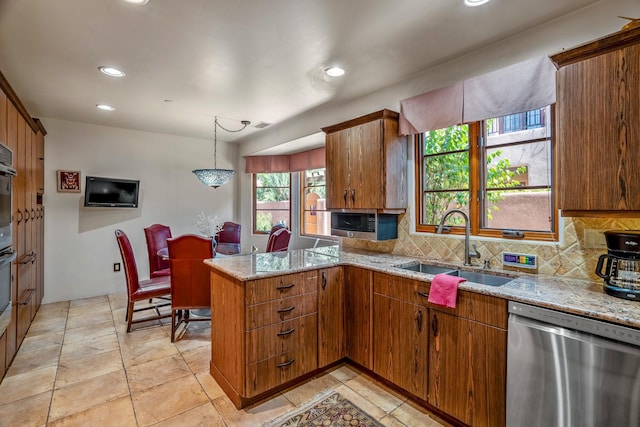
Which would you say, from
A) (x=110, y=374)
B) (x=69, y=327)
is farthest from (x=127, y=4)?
(x=69, y=327)

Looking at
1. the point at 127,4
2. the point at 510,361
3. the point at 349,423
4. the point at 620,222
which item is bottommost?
the point at 349,423

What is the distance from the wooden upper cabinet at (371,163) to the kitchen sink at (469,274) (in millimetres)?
560

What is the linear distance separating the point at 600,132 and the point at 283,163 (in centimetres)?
434

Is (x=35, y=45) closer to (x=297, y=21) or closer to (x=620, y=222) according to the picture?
(x=297, y=21)

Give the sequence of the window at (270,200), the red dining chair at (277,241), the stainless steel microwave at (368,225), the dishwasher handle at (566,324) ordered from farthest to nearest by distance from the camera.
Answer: the window at (270,200) < the red dining chair at (277,241) < the stainless steel microwave at (368,225) < the dishwasher handle at (566,324)

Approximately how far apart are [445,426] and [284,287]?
51.1 inches

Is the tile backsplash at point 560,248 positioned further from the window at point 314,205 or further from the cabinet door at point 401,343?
the window at point 314,205

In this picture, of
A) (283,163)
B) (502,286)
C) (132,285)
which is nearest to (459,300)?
(502,286)

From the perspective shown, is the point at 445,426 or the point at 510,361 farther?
the point at 445,426

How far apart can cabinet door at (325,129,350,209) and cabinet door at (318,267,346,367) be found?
85cm

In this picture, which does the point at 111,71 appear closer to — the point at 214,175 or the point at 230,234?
the point at 214,175

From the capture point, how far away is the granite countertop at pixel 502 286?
136cm

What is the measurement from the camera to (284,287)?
215cm

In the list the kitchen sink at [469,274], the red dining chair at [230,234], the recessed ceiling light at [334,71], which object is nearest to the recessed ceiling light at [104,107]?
Result: the red dining chair at [230,234]
